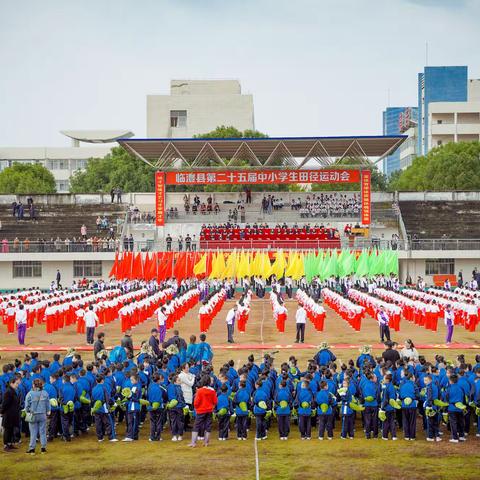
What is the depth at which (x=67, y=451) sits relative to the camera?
1309 centimetres

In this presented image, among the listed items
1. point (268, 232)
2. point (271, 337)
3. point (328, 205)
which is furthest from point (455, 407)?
point (328, 205)

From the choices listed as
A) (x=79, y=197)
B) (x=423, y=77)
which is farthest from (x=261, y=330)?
(x=423, y=77)

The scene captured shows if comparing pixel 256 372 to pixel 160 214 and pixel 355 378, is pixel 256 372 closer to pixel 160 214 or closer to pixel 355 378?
pixel 355 378

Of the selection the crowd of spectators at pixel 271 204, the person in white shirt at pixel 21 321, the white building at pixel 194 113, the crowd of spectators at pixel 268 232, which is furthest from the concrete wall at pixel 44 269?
the white building at pixel 194 113

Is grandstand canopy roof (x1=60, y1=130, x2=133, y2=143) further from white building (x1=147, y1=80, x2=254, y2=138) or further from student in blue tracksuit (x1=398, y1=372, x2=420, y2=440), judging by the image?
student in blue tracksuit (x1=398, y1=372, x2=420, y2=440)

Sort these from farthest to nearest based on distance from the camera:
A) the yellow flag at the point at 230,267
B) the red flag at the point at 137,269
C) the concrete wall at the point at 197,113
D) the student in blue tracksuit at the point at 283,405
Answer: the concrete wall at the point at 197,113
the red flag at the point at 137,269
the yellow flag at the point at 230,267
the student in blue tracksuit at the point at 283,405

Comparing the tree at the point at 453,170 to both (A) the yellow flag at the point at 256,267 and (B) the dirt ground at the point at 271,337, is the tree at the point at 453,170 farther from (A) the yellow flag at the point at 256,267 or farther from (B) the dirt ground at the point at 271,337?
(B) the dirt ground at the point at 271,337

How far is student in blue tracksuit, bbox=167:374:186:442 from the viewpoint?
13538mm

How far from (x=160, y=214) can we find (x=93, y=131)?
199 ft

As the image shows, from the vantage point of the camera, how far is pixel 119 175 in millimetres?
72062

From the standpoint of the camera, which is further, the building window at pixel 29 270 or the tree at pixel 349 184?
the tree at pixel 349 184

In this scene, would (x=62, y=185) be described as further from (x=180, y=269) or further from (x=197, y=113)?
(x=180, y=269)

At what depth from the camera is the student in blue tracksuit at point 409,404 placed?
43.9 feet

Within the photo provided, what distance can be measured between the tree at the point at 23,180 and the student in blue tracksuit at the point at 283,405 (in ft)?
204
